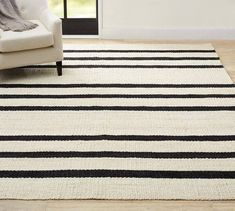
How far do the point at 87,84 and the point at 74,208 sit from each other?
4.90 feet

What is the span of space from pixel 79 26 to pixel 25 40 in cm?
132

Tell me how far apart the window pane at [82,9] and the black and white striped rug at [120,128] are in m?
0.67

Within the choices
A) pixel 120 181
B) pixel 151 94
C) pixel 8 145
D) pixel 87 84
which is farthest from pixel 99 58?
pixel 120 181

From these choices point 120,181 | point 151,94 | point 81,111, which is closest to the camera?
point 120,181

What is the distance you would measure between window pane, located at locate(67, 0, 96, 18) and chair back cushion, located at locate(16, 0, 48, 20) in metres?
0.72

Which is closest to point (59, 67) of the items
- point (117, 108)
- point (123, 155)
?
point (117, 108)

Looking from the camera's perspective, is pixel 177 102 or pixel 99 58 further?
pixel 99 58

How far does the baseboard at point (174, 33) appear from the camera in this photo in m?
4.68

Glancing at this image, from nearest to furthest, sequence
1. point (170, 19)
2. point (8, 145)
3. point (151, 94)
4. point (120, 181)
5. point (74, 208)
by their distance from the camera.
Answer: point (74, 208)
point (120, 181)
point (8, 145)
point (151, 94)
point (170, 19)

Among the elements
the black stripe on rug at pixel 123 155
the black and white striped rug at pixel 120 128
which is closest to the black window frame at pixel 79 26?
the black and white striped rug at pixel 120 128

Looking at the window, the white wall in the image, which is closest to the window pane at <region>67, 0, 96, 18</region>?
the window

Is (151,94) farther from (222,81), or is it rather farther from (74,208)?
(74,208)

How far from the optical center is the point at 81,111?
317 centimetres

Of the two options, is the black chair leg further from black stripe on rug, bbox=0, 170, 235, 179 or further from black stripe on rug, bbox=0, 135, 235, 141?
black stripe on rug, bbox=0, 170, 235, 179
